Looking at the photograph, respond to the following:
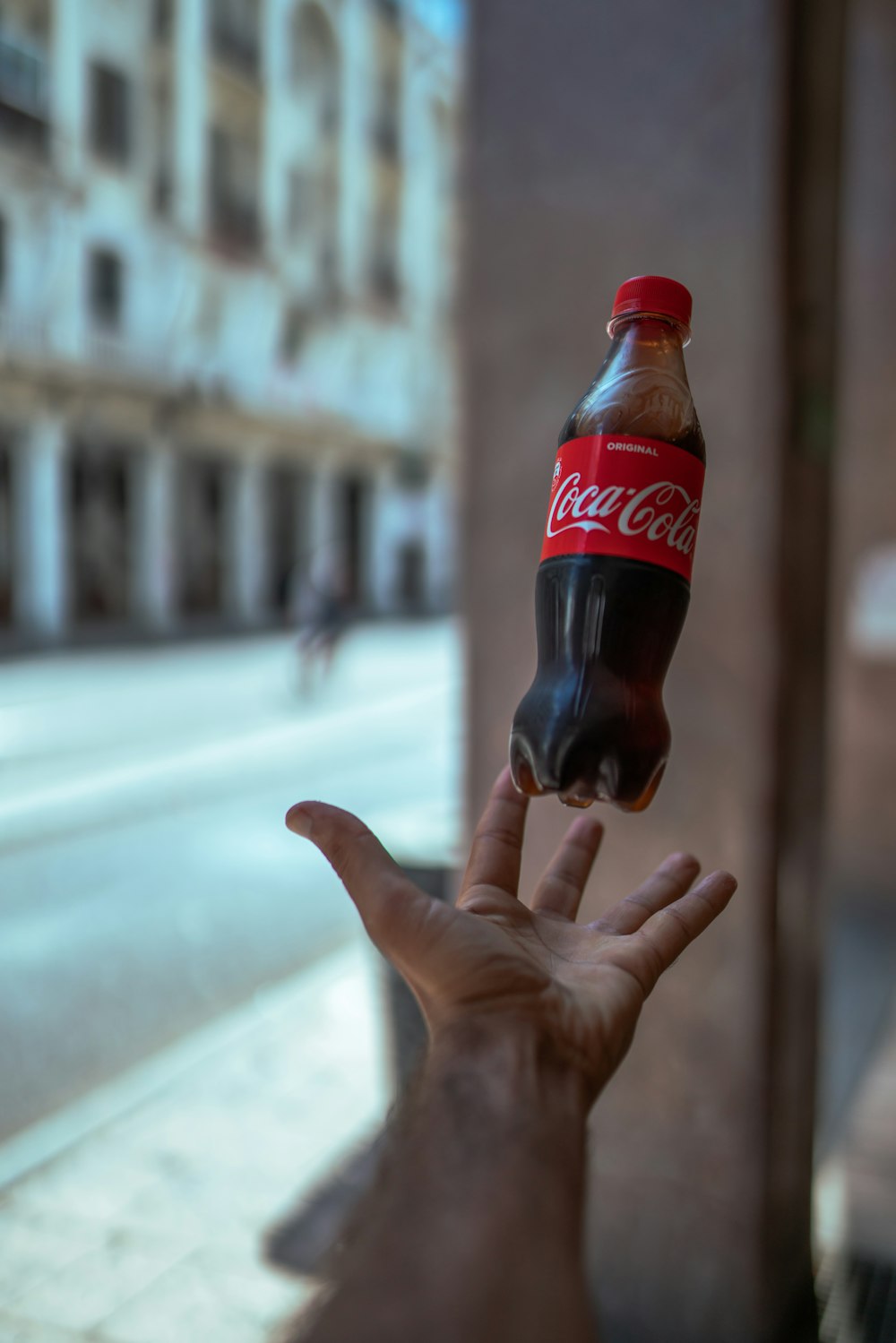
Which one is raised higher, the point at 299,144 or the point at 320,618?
the point at 299,144

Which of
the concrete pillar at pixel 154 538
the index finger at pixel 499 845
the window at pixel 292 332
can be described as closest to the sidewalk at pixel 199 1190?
the index finger at pixel 499 845

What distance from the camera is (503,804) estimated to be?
1.08 m

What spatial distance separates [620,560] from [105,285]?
177 inches

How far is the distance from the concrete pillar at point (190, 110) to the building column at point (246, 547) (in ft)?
51.1

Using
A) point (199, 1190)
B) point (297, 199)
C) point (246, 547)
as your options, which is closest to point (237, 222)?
point (297, 199)

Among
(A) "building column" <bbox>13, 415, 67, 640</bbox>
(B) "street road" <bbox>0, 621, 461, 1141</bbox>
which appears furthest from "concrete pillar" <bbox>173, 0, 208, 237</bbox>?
(A) "building column" <bbox>13, 415, 67, 640</bbox>

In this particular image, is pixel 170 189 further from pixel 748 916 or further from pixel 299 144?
pixel 748 916

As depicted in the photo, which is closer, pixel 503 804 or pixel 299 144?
pixel 503 804

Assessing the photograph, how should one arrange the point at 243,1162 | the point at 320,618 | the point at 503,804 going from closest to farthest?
the point at 503,804, the point at 243,1162, the point at 320,618

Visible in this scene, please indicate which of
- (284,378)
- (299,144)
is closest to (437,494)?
(284,378)

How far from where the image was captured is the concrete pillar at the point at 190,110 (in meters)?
3.10

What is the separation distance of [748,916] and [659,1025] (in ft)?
1.07

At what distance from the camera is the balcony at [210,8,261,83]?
3178mm

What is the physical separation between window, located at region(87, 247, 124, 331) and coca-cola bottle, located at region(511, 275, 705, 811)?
3.55m
